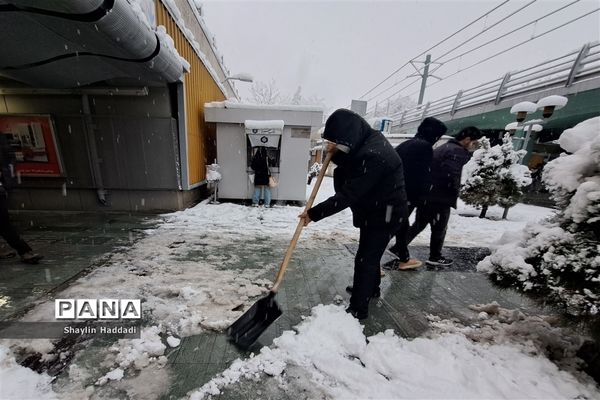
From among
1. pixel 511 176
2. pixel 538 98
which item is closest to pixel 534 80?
pixel 538 98

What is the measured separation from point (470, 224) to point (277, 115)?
20.4ft

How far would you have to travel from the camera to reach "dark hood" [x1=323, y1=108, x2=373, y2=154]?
2172mm

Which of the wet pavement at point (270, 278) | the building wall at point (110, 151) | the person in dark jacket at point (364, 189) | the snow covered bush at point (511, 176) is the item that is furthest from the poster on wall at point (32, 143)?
the snow covered bush at point (511, 176)

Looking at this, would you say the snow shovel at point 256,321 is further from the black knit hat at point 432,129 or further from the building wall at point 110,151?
the building wall at point 110,151

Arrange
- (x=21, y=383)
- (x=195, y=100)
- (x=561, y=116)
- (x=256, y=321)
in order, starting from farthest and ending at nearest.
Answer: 1. (x=561, y=116)
2. (x=195, y=100)
3. (x=256, y=321)
4. (x=21, y=383)

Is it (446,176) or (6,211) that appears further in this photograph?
(446,176)

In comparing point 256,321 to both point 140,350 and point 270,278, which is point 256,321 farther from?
point 270,278

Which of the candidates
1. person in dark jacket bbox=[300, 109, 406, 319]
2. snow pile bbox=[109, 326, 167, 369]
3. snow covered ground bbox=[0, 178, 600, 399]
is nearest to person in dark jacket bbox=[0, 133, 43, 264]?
snow covered ground bbox=[0, 178, 600, 399]

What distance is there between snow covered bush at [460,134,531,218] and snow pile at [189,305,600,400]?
6.52m

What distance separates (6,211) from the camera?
3111 mm

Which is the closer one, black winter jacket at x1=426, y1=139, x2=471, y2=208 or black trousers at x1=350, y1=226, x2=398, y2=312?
black trousers at x1=350, y1=226, x2=398, y2=312

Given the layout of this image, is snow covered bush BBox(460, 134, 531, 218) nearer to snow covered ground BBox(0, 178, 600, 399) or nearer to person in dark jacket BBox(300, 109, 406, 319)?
snow covered ground BBox(0, 178, 600, 399)

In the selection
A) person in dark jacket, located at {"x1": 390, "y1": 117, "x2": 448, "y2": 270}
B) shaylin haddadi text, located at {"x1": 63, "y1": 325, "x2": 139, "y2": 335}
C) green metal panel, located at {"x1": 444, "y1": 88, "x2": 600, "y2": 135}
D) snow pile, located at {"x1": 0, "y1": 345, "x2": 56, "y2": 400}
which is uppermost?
green metal panel, located at {"x1": 444, "y1": 88, "x2": 600, "y2": 135}

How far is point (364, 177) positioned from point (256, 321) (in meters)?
1.52
